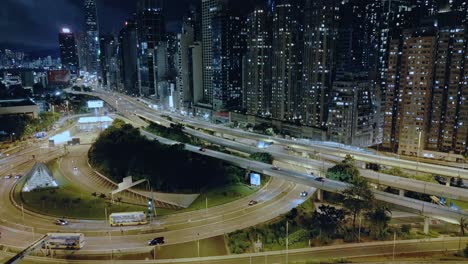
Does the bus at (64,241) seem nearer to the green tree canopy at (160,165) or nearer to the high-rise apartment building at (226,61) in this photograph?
the green tree canopy at (160,165)

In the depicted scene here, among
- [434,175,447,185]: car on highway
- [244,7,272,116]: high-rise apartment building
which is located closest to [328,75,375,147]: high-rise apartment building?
[434,175,447,185]: car on highway

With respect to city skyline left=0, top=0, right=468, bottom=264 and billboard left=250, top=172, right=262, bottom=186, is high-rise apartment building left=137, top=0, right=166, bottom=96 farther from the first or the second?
billboard left=250, top=172, right=262, bottom=186

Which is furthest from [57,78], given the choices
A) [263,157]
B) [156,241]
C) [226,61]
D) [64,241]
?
[156,241]

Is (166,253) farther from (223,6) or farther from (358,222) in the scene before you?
(223,6)

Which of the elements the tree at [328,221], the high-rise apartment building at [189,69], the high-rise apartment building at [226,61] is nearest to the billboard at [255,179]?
the tree at [328,221]

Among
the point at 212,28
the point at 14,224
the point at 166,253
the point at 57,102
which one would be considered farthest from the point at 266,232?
the point at 57,102

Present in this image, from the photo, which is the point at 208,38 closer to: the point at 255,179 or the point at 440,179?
the point at 255,179
